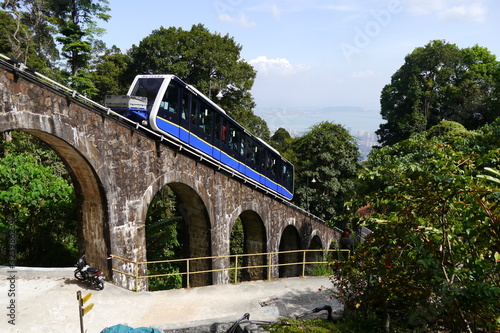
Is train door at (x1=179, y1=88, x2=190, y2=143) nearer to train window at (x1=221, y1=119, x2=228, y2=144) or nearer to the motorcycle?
train window at (x1=221, y1=119, x2=228, y2=144)

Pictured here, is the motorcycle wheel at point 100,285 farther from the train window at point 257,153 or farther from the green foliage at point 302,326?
the train window at point 257,153

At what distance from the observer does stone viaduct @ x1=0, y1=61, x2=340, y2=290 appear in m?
7.88

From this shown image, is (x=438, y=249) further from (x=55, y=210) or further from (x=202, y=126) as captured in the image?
(x=55, y=210)

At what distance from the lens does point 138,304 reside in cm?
812

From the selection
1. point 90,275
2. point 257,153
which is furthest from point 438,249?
point 257,153

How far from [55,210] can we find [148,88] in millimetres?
6057

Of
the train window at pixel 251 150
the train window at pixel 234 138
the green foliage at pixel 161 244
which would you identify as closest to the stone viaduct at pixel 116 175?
the train window at pixel 234 138

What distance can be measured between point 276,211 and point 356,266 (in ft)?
36.5

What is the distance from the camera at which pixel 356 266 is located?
6.75 meters

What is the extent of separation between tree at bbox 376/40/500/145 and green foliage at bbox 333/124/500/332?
2540 cm

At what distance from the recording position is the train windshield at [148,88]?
1148 cm

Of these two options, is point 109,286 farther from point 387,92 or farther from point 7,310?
point 387,92

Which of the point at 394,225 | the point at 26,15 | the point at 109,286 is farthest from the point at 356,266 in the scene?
the point at 26,15

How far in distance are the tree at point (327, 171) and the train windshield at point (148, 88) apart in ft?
47.9
